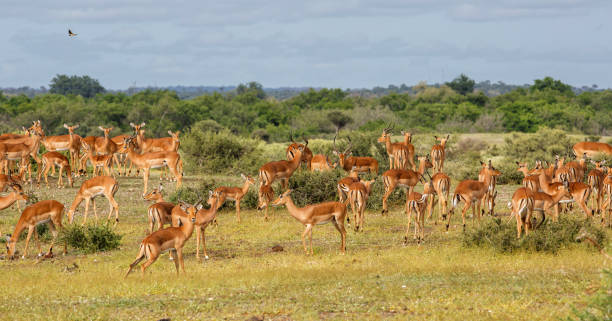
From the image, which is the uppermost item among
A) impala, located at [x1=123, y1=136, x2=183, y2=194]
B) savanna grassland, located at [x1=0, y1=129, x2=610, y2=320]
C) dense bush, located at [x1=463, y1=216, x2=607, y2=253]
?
impala, located at [x1=123, y1=136, x2=183, y2=194]

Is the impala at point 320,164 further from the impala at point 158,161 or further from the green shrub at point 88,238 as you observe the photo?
the green shrub at point 88,238

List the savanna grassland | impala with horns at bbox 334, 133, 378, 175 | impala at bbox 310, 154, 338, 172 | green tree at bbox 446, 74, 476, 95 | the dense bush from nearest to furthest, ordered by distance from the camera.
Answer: the savanna grassland < the dense bush < impala with horns at bbox 334, 133, 378, 175 < impala at bbox 310, 154, 338, 172 < green tree at bbox 446, 74, 476, 95

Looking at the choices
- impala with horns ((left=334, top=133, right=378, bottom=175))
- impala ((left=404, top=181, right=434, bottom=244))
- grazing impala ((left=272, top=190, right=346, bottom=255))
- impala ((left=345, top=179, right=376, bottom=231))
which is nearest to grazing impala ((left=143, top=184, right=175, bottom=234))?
grazing impala ((left=272, top=190, right=346, bottom=255))

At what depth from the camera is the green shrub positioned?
1400 cm

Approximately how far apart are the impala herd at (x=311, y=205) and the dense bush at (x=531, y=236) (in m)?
0.44

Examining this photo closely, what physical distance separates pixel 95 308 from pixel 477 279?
5602mm

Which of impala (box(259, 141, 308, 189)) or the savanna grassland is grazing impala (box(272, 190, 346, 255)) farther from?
impala (box(259, 141, 308, 189))

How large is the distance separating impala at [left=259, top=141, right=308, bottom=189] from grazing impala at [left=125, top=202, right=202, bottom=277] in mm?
6260

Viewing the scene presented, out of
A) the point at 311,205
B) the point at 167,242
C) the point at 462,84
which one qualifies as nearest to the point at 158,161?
the point at 311,205

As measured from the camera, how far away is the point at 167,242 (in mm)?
11250

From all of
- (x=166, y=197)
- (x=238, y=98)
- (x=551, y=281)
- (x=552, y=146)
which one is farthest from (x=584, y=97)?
(x=551, y=281)

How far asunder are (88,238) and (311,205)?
4444 millimetres

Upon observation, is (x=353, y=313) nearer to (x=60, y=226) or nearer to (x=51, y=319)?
(x=51, y=319)

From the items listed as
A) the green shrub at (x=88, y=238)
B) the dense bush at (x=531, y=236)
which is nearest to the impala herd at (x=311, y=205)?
the green shrub at (x=88, y=238)
